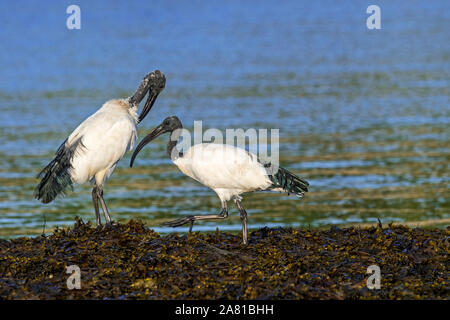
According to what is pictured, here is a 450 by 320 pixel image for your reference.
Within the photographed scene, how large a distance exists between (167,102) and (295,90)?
4.44 meters

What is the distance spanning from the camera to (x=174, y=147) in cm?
1142

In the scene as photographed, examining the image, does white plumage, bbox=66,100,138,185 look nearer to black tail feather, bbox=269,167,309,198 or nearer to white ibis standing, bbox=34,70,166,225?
white ibis standing, bbox=34,70,166,225

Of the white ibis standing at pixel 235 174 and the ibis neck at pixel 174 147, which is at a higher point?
the ibis neck at pixel 174 147

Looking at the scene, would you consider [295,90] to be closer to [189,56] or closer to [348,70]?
[348,70]

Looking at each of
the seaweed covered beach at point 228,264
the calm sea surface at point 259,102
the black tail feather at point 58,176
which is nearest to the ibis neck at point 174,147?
the seaweed covered beach at point 228,264

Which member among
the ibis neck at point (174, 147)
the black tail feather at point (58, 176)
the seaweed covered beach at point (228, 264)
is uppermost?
the ibis neck at point (174, 147)

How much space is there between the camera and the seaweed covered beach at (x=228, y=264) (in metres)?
8.81

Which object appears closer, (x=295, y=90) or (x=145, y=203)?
(x=145, y=203)

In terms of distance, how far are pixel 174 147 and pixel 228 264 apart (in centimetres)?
238

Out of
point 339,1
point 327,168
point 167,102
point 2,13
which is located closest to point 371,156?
point 327,168

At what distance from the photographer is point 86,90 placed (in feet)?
97.1

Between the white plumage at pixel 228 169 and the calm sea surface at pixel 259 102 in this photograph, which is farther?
the calm sea surface at pixel 259 102

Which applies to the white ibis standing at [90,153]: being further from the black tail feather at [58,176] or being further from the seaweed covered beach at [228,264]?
the seaweed covered beach at [228,264]

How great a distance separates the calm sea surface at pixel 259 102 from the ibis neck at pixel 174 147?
3232 millimetres
